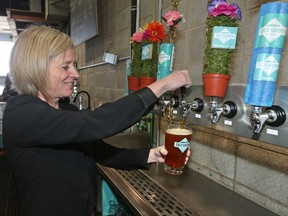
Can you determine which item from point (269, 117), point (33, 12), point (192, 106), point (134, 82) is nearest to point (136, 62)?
point (134, 82)

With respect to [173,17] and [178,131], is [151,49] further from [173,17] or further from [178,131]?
[178,131]

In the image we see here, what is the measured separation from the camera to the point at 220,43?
96 cm

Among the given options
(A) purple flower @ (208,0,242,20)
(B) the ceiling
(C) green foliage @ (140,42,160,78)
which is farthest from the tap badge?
(B) the ceiling

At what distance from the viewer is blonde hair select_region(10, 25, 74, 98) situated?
95 centimetres

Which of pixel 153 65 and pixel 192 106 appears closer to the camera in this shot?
pixel 192 106

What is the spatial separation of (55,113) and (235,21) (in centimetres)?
71

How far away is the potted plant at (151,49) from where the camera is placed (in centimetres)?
Answer: 143

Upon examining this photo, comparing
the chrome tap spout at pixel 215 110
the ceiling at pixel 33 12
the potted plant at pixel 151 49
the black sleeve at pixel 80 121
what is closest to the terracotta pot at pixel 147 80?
the potted plant at pixel 151 49

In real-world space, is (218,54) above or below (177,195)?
above

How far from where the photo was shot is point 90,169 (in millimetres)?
1139

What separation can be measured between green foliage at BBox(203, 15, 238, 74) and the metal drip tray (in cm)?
58

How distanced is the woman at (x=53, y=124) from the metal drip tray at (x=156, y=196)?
0.22 m

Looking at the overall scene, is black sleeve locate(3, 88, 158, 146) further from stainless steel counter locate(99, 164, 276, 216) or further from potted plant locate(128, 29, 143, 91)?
potted plant locate(128, 29, 143, 91)

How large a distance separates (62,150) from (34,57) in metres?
0.37
